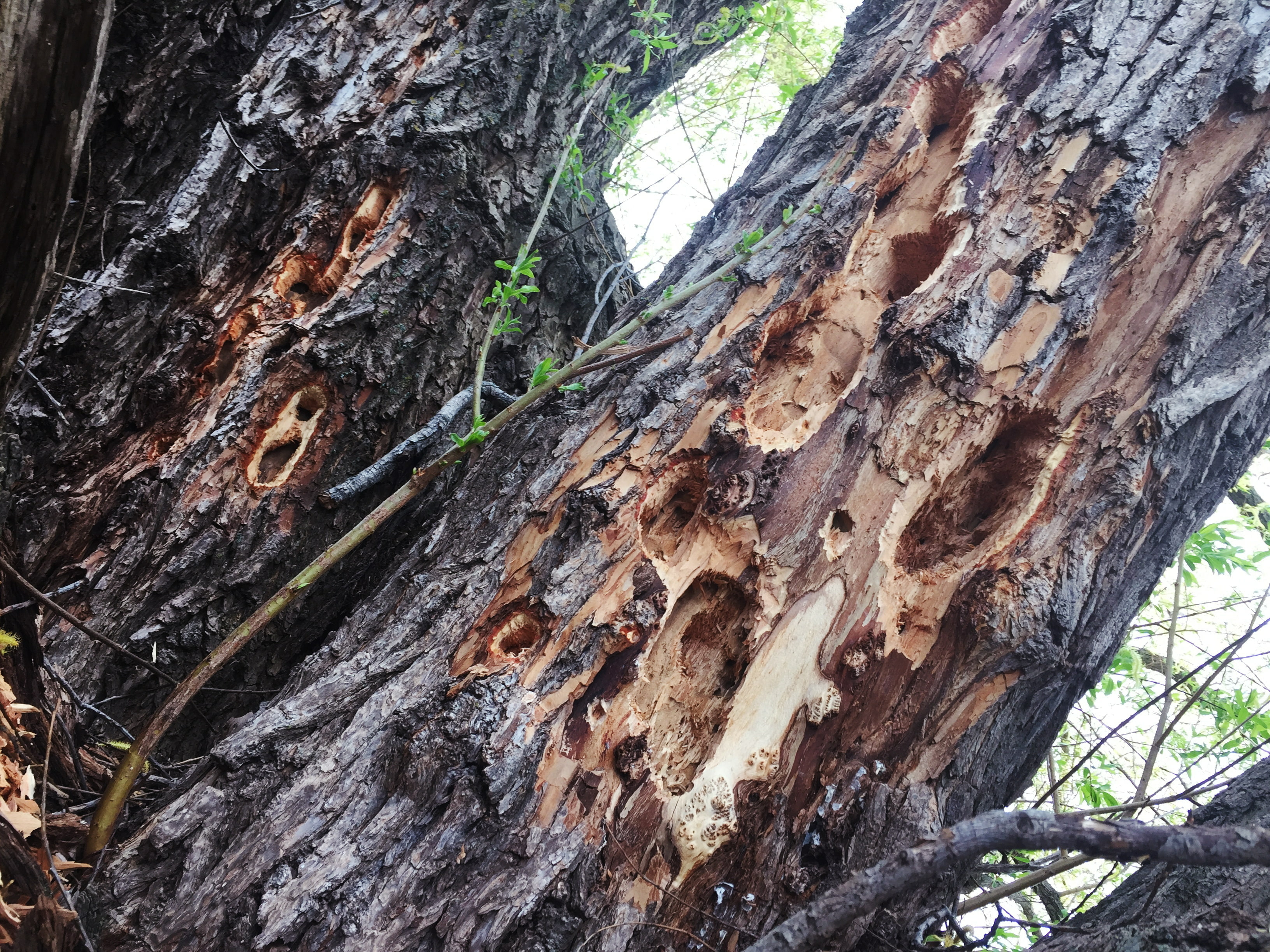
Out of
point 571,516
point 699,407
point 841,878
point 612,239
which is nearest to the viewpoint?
point 841,878

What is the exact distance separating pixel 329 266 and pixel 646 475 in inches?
43.8

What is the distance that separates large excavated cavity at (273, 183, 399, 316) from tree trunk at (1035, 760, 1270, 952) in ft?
7.19

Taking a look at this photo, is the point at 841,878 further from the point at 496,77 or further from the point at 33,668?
the point at 496,77

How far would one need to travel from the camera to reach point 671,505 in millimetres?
1699

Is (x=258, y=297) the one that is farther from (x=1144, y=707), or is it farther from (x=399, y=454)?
(x=1144, y=707)

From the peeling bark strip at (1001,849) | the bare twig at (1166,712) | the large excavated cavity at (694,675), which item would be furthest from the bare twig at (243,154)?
the bare twig at (1166,712)

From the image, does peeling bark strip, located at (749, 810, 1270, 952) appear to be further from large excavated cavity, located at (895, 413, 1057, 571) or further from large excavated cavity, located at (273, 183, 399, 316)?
large excavated cavity, located at (273, 183, 399, 316)

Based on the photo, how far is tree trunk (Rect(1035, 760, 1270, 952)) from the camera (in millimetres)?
1184

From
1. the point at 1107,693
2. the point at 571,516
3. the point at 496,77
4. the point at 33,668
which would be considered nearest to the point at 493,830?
the point at 571,516

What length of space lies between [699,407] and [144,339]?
1.42 meters

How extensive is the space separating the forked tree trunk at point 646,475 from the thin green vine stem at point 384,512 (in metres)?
0.07

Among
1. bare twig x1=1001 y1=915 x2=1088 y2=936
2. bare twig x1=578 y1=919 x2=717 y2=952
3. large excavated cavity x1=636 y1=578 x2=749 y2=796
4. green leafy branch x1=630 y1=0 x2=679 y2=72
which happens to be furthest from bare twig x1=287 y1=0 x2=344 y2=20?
bare twig x1=1001 y1=915 x2=1088 y2=936

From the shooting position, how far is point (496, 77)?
2.43 metres

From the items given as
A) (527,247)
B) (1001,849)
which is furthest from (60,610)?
(1001,849)
